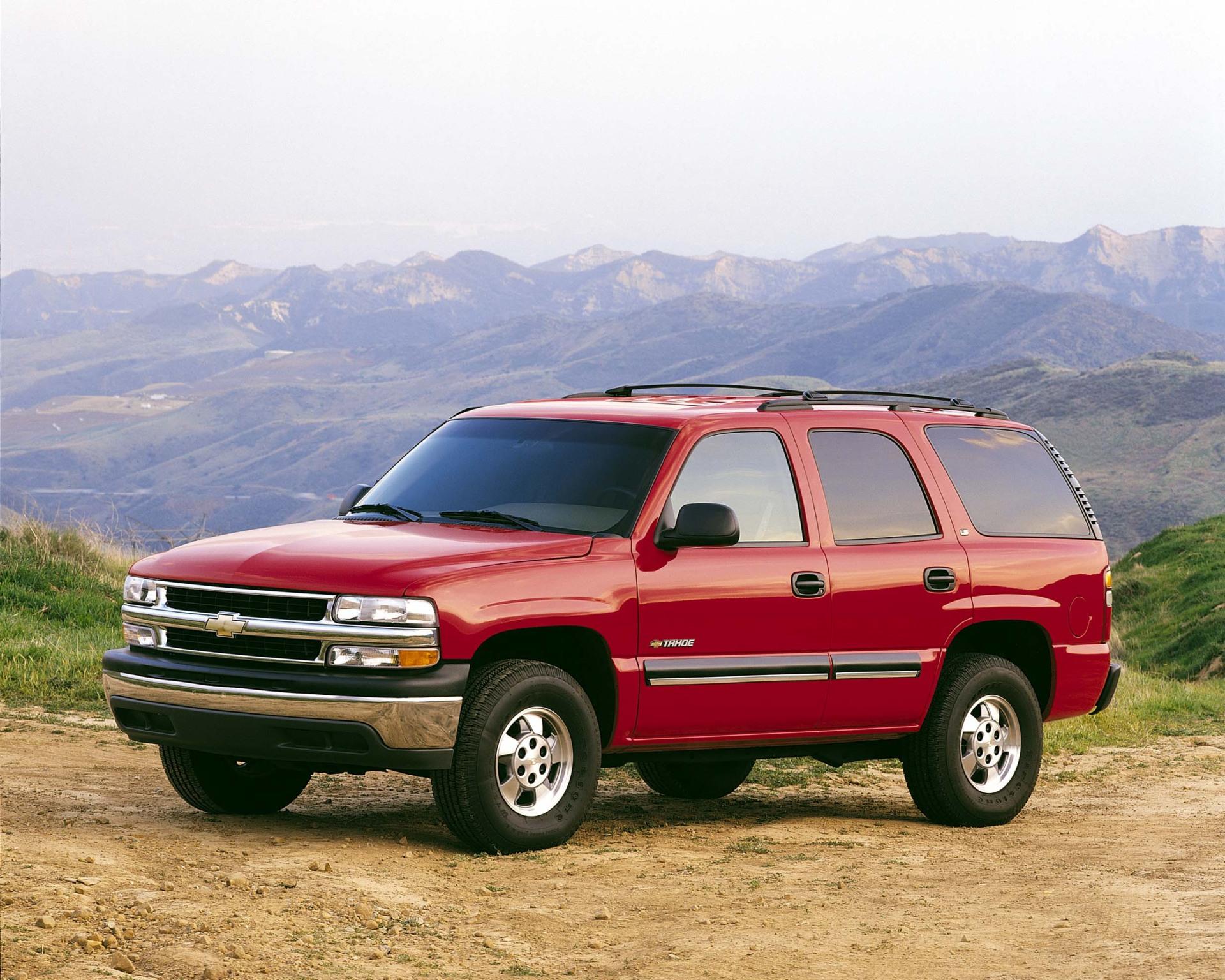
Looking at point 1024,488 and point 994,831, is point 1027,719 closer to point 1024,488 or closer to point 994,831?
point 994,831

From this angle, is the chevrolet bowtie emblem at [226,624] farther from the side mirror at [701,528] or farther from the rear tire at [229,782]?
the side mirror at [701,528]

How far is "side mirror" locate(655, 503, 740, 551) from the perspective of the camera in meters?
7.26

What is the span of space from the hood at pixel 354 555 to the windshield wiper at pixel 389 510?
15cm

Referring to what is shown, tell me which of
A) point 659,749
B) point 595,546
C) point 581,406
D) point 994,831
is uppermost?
point 581,406

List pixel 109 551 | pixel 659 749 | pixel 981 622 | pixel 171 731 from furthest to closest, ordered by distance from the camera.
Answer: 1. pixel 109 551
2. pixel 981 622
3. pixel 659 749
4. pixel 171 731

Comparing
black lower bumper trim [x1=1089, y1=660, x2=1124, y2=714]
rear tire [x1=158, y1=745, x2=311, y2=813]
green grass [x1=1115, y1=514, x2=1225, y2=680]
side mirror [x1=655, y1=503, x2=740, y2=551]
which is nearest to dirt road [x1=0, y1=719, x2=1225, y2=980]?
rear tire [x1=158, y1=745, x2=311, y2=813]

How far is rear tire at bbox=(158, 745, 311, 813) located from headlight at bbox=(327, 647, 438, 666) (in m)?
1.27

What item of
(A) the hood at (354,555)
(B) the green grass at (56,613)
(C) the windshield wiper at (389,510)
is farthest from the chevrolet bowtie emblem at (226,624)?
(B) the green grass at (56,613)

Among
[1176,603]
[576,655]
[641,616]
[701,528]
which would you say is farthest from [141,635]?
[1176,603]

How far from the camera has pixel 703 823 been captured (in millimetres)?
8570

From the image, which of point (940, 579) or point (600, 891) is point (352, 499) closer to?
point (600, 891)

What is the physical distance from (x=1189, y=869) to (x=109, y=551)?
1452cm

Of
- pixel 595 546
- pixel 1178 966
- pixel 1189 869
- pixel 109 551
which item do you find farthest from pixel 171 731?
pixel 109 551

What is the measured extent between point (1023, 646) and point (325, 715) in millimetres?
4190
